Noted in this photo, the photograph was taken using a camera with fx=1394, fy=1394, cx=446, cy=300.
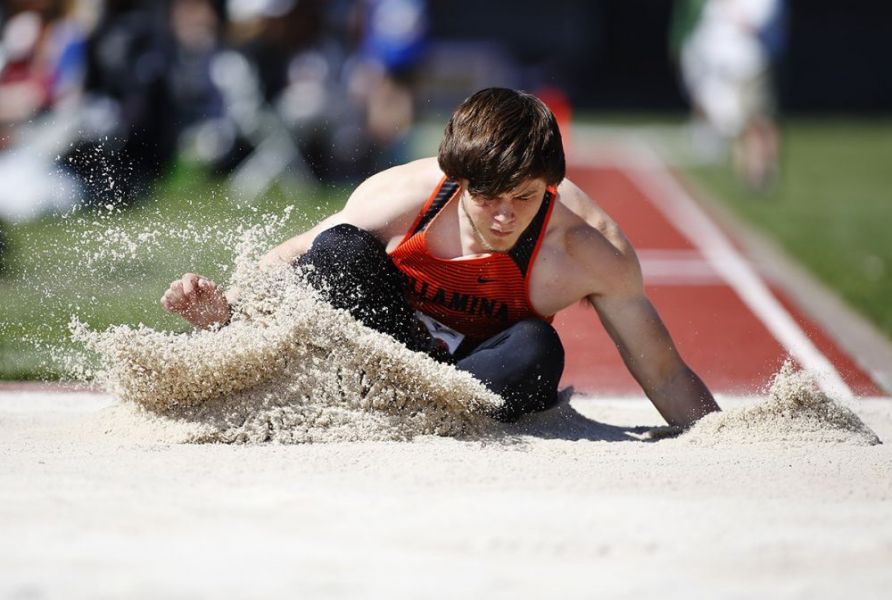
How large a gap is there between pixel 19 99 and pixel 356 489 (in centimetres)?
673

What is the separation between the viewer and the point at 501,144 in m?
3.88

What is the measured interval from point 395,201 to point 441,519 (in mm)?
1260

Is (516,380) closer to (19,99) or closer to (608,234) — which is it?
(608,234)

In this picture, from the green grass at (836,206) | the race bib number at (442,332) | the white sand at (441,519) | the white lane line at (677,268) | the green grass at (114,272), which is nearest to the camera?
the white sand at (441,519)

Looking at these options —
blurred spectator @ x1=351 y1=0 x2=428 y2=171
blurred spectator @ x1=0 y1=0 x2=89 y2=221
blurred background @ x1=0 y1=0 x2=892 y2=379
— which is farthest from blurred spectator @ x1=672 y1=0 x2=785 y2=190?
blurred spectator @ x1=0 y1=0 x2=89 y2=221

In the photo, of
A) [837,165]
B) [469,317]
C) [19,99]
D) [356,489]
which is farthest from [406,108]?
[356,489]

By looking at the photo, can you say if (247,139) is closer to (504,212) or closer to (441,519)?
(504,212)

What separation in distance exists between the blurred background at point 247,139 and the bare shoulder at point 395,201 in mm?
431

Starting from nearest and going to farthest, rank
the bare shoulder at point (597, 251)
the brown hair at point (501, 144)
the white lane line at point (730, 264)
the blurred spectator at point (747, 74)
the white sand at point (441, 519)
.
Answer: the white sand at point (441, 519)
the brown hair at point (501, 144)
the bare shoulder at point (597, 251)
the white lane line at point (730, 264)
the blurred spectator at point (747, 74)

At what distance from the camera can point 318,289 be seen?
4.16m

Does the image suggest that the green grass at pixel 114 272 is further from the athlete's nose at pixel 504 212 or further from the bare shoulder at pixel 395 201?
the athlete's nose at pixel 504 212

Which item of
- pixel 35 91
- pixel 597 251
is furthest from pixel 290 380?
pixel 35 91

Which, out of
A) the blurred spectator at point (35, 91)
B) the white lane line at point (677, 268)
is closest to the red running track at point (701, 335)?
the white lane line at point (677, 268)

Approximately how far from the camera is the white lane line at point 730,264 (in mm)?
5852
